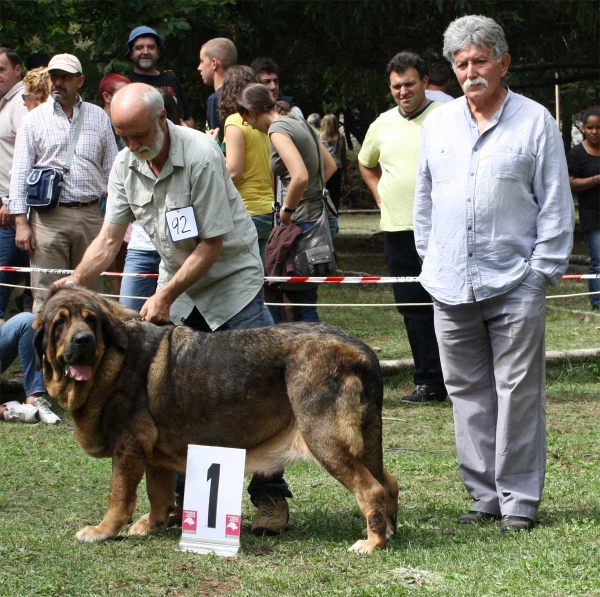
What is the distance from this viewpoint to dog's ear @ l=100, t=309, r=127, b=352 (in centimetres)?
475

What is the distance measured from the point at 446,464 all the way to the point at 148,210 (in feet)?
8.36

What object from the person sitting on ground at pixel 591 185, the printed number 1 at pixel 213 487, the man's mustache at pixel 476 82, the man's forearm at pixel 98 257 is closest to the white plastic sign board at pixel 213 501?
the printed number 1 at pixel 213 487

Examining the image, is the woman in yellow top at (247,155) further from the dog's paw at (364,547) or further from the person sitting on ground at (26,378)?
the dog's paw at (364,547)

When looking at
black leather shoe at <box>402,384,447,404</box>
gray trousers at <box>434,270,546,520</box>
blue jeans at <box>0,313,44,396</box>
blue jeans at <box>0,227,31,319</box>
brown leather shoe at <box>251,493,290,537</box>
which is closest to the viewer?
gray trousers at <box>434,270,546,520</box>

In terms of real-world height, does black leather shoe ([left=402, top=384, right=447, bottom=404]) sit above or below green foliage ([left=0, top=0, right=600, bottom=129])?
below

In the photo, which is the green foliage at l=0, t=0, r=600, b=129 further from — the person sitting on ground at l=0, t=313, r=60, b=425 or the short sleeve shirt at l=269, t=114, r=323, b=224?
the person sitting on ground at l=0, t=313, r=60, b=425

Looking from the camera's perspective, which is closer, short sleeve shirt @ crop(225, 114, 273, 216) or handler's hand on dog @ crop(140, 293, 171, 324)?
handler's hand on dog @ crop(140, 293, 171, 324)

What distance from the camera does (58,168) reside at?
8.10 meters

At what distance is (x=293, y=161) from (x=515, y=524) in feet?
11.3

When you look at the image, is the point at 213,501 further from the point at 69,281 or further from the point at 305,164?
the point at 305,164

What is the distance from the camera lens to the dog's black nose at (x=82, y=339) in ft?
15.1

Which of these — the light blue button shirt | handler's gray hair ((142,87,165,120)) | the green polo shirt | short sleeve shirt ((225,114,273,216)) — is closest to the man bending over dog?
handler's gray hair ((142,87,165,120))

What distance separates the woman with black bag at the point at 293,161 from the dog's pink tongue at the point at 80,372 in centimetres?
313

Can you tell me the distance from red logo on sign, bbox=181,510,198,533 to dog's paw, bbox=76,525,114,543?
40 centimetres
